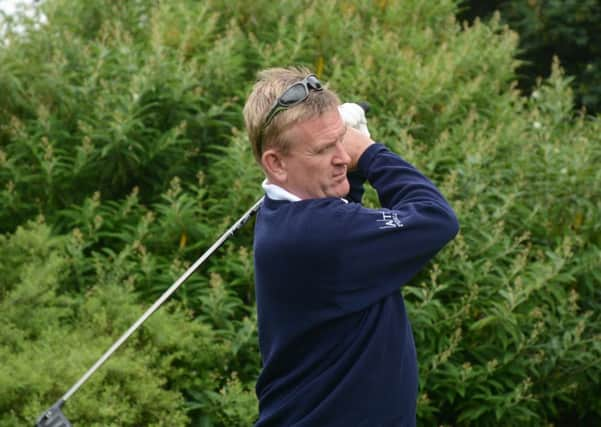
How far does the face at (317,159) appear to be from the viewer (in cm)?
247

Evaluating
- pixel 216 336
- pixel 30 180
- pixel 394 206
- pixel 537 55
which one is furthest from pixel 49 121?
pixel 537 55

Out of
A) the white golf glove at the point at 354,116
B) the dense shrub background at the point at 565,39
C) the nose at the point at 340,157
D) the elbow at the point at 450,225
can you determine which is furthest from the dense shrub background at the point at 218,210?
the dense shrub background at the point at 565,39

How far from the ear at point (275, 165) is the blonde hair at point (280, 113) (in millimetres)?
20

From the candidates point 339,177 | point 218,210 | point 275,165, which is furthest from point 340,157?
point 218,210

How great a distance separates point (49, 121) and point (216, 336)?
2.04 meters

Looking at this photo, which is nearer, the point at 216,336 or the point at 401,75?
the point at 216,336

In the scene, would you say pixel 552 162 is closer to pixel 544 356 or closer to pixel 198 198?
pixel 544 356

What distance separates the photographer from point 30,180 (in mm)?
5656

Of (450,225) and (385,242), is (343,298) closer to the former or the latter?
(385,242)

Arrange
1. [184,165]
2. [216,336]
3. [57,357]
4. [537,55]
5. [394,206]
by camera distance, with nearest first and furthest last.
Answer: [394,206]
[57,357]
[216,336]
[184,165]
[537,55]

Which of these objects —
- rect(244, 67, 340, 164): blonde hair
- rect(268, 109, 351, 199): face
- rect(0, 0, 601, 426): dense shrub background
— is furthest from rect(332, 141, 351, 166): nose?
rect(0, 0, 601, 426): dense shrub background

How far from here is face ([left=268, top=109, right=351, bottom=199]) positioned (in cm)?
247

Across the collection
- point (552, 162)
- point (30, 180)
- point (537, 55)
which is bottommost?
point (537, 55)

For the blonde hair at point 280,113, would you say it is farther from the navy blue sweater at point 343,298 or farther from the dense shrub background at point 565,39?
the dense shrub background at point 565,39
